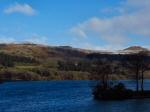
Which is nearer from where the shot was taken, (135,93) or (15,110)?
(15,110)

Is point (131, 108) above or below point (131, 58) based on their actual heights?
below

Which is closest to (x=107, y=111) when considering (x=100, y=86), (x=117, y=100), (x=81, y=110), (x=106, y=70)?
(x=81, y=110)

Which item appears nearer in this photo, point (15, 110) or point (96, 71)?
point (15, 110)

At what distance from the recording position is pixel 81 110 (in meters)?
122

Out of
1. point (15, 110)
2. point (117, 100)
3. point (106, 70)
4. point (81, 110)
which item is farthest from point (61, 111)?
point (106, 70)

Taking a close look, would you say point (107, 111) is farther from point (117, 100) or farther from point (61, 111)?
point (117, 100)

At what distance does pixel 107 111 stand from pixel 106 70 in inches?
2393

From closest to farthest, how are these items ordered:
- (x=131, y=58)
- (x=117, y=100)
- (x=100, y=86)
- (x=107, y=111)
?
(x=107, y=111), (x=117, y=100), (x=100, y=86), (x=131, y=58)

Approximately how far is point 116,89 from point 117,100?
5.00 meters

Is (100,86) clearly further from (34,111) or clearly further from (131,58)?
(34,111)

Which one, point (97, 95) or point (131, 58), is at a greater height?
point (131, 58)

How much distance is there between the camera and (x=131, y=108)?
4911 inches

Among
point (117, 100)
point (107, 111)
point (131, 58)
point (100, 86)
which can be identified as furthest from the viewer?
point (131, 58)

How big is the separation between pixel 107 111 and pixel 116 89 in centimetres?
3784
